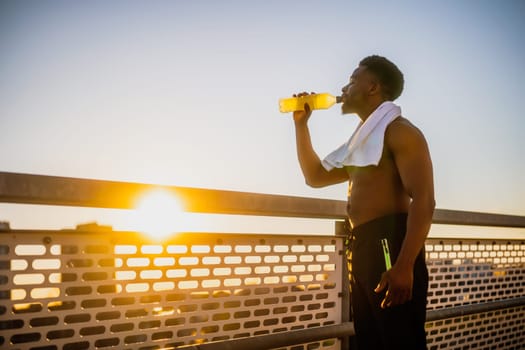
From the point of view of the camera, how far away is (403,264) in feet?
6.77

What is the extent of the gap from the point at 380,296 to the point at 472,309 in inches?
71.4

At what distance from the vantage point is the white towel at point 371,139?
231cm

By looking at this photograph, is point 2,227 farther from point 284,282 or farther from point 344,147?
point 344,147

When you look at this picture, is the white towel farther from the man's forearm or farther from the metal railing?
the man's forearm

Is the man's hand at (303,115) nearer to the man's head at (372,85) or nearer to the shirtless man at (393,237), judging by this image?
the man's head at (372,85)

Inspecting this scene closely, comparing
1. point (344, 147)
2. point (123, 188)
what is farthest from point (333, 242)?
point (123, 188)

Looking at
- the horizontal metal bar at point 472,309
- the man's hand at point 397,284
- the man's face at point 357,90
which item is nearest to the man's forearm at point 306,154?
the man's face at point 357,90

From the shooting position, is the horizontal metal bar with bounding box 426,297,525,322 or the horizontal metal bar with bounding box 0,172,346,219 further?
the horizontal metal bar with bounding box 426,297,525,322

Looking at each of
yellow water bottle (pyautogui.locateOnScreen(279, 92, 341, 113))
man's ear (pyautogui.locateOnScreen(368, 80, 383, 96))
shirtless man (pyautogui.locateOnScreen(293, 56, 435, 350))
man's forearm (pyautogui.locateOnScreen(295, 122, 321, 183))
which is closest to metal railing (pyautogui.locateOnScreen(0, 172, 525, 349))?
shirtless man (pyautogui.locateOnScreen(293, 56, 435, 350))

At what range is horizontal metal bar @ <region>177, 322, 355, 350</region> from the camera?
2136 millimetres

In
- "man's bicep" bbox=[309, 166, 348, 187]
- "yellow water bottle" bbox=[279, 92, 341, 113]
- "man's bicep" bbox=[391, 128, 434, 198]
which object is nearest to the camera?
"man's bicep" bbox=[391, 128, 434, 198]

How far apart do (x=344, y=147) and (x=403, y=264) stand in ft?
2.76

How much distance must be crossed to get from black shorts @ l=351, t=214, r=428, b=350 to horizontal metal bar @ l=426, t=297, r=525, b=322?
1084 mm

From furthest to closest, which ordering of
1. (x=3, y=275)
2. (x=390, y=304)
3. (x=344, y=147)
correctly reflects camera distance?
(x=344, y=147) < (x=390, y=304) < (x=3, y=275)
